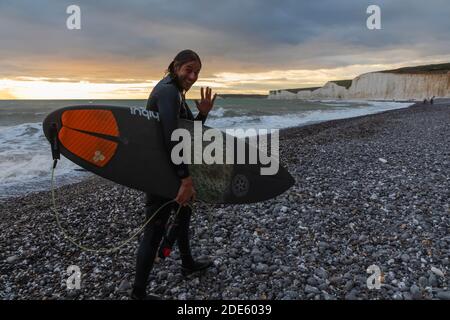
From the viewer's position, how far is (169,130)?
3.25 m

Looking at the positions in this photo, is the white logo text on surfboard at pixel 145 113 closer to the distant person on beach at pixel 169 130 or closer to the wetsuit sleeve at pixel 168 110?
the distant person on beach at pixel 169 130

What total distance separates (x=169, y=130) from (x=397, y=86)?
132 meters

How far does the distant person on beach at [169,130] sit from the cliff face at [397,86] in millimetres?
122495

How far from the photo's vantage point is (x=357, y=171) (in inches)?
373

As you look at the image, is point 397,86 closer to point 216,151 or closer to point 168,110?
point 216,151

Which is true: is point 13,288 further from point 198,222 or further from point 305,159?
point 305,159

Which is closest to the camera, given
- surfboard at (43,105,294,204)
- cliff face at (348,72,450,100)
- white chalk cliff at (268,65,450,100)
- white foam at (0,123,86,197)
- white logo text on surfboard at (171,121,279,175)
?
white logo text on surfboard at (171,121,279,175)

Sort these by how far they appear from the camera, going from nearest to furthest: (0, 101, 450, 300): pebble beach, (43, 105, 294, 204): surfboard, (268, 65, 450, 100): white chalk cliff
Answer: (43, 105, 294, 204): surfboard
(0, 101, 450, 300): pebble beach
(268, 65, 450, 100): white chalk cliff

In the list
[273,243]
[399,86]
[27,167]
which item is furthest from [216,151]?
[399,86]

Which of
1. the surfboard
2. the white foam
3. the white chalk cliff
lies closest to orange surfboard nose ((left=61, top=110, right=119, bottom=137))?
the surfboard

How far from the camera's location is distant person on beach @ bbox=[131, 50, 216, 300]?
10.7 ft

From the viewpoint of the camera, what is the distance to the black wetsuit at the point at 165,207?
10.7 ft

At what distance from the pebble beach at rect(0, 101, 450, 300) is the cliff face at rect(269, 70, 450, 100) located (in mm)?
115982

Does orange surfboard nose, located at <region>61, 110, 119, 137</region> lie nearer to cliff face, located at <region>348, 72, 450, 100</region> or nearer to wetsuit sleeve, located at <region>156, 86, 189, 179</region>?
wetsuit sleeve, located at <region>156, 86, 189, 179</region>
